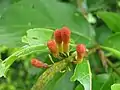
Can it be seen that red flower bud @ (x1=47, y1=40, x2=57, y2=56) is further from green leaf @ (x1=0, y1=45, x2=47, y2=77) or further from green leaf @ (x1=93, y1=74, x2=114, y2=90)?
green leaf @ (x1=93, y1=74, x2=114, y2=90)

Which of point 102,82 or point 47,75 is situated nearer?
point 47,75

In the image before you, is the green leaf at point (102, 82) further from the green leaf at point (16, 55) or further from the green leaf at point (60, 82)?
the green leaf at point (16, 55)

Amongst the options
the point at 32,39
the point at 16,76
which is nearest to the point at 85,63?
the point at 32,39

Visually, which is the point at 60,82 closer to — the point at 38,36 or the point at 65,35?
the point at 38,36

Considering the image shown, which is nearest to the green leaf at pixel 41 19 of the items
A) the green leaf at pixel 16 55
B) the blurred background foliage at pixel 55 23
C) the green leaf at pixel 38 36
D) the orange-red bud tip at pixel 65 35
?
the blurred background foliage at pixel 55 23

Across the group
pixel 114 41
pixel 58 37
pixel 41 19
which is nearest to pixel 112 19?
pixel 114 41

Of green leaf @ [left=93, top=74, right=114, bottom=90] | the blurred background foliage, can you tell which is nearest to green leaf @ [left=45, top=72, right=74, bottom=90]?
the blurred background foliage

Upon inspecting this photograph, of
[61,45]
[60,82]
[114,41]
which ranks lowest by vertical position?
[60,82]
